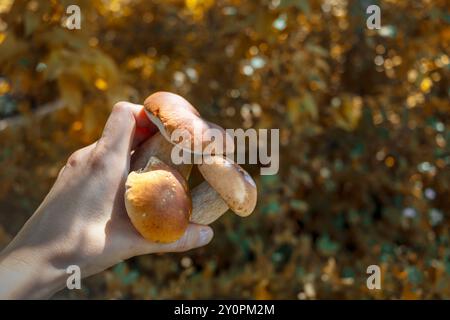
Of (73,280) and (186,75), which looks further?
(186,75)

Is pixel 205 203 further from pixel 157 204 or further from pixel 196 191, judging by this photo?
pixel 157 204

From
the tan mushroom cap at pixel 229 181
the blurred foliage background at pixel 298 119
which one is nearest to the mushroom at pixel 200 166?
the tan mushroom cap at pixel 229 181

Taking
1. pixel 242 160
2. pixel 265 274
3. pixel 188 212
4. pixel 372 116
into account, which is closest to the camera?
pixel 188 212

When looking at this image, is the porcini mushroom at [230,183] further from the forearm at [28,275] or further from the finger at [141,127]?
the forearm at [28,275]

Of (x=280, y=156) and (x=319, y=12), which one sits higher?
(x=319, y=12)
